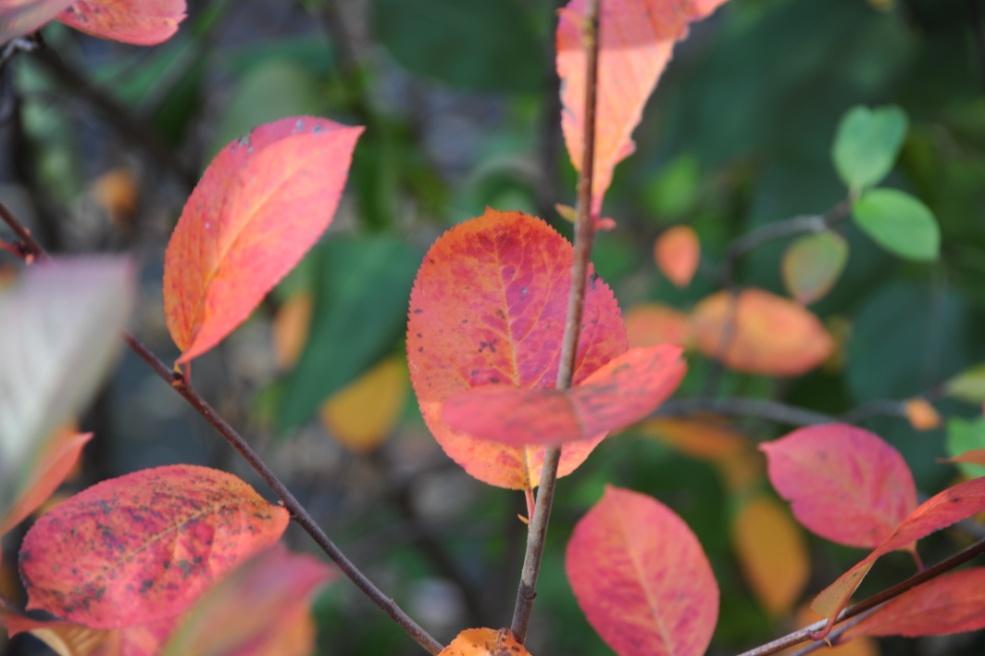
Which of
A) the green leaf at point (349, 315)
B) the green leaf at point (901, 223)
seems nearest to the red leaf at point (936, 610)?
the green leaf at point (901, 223)

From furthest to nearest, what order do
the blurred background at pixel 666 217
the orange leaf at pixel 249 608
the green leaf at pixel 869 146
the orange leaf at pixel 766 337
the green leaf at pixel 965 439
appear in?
the blurred background at pixel 666 217, the orange leaf at pixel 766 337, the green leaf at pixel 869 146, the green leaf at pixel 965 439, the orange leaf at pixel 249 608

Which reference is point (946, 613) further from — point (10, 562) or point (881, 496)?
point (10, 562)

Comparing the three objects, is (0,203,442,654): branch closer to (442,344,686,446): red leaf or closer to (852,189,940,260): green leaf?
(442,344,686,446): red leaf

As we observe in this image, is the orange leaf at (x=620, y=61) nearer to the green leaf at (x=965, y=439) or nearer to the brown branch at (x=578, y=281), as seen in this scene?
the brown branch at (x=578, y=281)

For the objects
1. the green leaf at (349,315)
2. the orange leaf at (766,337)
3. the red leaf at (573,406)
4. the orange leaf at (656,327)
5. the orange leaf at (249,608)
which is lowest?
the orange leaf at (766,337)

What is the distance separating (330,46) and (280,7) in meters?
1.43

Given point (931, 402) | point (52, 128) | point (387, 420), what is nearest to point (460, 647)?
point (931, 402)

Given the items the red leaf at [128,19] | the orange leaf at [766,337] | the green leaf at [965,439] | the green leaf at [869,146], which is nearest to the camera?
the red leaf at [128,19]

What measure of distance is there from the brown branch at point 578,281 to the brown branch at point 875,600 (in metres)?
0.07

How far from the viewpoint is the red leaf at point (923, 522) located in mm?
265

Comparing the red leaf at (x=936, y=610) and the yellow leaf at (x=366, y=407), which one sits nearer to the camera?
the red leaf at (x=936, y=610)

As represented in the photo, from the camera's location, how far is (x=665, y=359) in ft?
0.75

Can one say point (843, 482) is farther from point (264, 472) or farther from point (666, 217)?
point (666, 217)

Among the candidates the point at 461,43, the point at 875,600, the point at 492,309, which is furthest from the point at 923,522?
the point at 461,43
